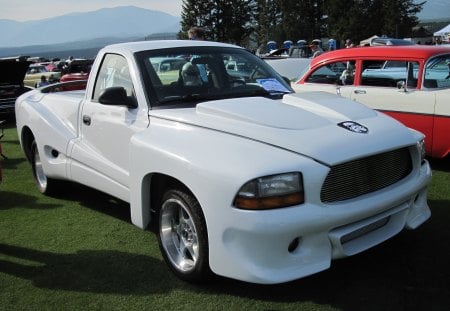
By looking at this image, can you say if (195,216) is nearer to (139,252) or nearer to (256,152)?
(256,152)

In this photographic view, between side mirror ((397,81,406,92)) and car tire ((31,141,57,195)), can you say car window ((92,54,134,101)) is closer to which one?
car tire ((31,141,57,195))

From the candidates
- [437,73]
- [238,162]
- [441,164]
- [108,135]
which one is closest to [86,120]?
[108,135]

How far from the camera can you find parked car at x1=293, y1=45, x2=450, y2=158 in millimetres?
6227

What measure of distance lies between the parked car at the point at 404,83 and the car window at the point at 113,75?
369 cm

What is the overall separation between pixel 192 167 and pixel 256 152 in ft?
1.40

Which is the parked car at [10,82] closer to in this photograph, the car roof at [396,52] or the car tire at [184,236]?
the car roof at [396,52]

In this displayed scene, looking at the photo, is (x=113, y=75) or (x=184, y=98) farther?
(x=113, y=75)

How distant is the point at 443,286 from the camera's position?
3371 millimetres

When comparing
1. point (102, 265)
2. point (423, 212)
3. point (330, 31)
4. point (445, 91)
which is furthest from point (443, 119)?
point (330, 31)

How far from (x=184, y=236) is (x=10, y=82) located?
10556 millimetres

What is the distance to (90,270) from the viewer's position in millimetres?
3957

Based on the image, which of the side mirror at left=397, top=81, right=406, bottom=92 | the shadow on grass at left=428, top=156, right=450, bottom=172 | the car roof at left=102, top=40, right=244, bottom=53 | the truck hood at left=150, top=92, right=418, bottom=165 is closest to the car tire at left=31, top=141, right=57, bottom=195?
the car roof at left=102, top=40, right=244, bottom=53

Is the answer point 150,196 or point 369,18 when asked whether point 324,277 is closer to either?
point 150,196

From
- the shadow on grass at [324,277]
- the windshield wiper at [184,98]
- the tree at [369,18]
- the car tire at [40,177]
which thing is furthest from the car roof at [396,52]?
the tree at [369,18]
